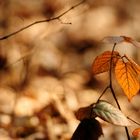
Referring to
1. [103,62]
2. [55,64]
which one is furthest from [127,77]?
[55,64]

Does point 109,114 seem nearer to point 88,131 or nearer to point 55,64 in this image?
point 88,131

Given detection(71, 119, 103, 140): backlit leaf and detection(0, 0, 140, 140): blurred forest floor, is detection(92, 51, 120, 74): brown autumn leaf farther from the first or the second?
detection(0, 0, 140, 140): blurred forest floor

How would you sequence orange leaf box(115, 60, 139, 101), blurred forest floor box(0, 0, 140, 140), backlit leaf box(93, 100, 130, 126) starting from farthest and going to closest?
blurred forest floor box(0, 0, 140, 140) → orange leaf box(115, 60, 139, 101) → backlit leaf box(93, 100, 130, 126)

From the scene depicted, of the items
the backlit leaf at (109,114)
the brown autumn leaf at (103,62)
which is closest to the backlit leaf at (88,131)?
the backlit leaf at (109,114)

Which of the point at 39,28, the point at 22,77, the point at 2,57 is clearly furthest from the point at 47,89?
the point at 39,28

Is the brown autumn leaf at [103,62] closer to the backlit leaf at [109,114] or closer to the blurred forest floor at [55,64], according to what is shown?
the backlit leaf at [109,114]

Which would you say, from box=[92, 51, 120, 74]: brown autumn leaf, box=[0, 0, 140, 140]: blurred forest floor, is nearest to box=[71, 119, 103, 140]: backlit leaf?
box=[92, 51, 120, 74]: brown autumn leaf
